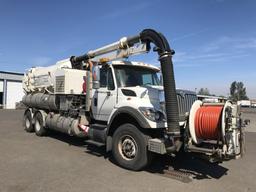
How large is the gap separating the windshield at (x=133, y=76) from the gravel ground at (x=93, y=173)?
2273 millimetres

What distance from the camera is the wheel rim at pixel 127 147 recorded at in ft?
23.1

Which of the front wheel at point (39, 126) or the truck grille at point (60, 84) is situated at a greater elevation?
the truck grille at point (60, 84)

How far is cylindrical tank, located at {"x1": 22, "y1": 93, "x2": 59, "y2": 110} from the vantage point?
1139 cm

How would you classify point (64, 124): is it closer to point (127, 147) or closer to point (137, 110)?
point (127, 147)

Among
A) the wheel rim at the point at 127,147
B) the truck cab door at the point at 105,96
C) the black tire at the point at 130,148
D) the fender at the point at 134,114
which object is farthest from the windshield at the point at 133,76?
the wheel rim at the point at 127,147

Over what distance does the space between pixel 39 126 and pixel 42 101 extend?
116cm

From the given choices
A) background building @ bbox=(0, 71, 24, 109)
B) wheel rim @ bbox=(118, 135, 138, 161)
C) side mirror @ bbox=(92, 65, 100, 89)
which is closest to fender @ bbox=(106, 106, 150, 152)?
wheel rim @ bbox=(118, 135, 138, 161)

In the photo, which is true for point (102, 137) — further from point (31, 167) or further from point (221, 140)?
point (221, 140)

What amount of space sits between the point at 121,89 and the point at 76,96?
3.25 meters

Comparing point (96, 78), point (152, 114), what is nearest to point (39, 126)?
point (96, 78)

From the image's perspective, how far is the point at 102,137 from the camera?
318 inches

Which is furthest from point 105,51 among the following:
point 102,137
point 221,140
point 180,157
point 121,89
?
point 221,140

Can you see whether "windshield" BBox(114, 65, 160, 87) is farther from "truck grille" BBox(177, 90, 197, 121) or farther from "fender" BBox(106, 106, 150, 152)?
"truck grille" BBox(177, 90, 197, 121)

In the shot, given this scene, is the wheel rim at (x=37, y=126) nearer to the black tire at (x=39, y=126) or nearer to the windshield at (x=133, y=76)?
the black tire at (x=39, y=126)
